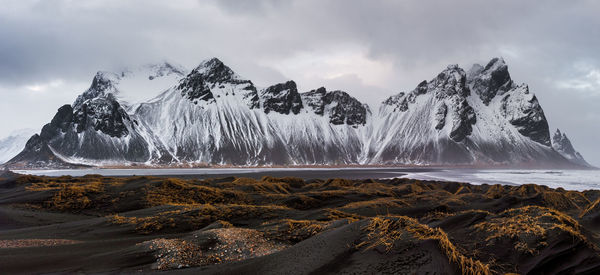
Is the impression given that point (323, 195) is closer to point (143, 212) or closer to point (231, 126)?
point (143, 212)

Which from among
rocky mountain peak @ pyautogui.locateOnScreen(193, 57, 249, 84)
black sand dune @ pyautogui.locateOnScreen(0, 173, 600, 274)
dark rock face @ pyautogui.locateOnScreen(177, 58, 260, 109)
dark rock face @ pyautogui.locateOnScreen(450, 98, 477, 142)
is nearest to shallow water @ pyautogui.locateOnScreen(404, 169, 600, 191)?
black sand dune @ pyautogui.locateOnScreen(0, 173, 600, 274)

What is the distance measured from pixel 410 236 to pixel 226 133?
15811 centimetres

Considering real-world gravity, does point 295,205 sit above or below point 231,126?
below

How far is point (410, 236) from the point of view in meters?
4.26

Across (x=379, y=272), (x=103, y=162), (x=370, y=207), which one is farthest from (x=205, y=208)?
(x=103, y=162)

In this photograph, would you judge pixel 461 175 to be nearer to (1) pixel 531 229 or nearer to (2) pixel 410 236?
(1) pixel 531 229

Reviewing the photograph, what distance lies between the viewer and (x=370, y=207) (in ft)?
43.4

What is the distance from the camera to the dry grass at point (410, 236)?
3627mm

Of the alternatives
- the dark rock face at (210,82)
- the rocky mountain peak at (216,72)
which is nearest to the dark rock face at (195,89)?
the dark rock face at (210,82)

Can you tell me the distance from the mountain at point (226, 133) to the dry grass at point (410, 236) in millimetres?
138567

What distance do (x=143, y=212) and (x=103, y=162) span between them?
136189 millimetres

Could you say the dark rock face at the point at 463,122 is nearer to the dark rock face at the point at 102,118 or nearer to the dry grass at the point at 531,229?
the dark rock face at the point at 102,118

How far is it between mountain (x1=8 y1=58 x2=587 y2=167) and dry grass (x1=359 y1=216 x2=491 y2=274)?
13857cm

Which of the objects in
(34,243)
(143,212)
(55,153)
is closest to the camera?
(34,243)
